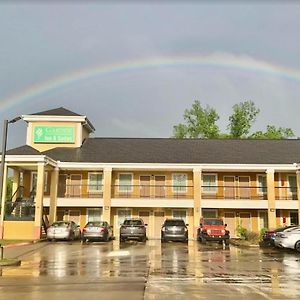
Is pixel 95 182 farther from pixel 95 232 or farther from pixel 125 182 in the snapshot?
pixel 95 232

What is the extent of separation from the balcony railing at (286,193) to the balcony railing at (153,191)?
731 centimetres

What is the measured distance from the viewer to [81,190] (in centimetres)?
3634

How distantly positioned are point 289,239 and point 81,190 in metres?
18.7

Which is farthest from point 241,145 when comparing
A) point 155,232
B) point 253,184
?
point 155,232

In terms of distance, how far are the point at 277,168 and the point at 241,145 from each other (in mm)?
6060

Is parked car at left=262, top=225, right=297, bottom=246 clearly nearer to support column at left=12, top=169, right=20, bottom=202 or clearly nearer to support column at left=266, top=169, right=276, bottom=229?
support column at left=266, top=169, right=276, bottom=229

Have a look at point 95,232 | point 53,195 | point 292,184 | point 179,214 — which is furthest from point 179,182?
point 95,232

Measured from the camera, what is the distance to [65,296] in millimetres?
9672

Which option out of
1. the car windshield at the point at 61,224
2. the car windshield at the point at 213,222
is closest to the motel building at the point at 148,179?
the car windshield at the point at 61,224

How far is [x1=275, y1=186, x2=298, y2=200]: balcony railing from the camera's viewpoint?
35.9m

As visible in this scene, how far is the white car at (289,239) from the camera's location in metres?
23.3

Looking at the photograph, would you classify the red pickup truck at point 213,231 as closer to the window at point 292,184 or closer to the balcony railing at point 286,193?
the balcony railing at point 286,193

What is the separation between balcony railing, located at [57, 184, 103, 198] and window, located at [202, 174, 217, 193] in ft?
29.1

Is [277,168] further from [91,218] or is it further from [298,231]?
[91,218]
